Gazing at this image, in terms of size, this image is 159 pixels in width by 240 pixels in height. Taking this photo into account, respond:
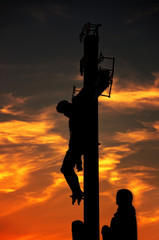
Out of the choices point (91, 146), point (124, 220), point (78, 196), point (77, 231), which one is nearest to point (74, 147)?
point (91, 146)

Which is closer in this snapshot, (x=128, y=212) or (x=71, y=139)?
(x=128, y=212)

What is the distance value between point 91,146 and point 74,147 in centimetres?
47

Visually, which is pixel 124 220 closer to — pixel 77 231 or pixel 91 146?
pixel 77 231

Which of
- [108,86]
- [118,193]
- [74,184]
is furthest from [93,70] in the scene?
[118,193]

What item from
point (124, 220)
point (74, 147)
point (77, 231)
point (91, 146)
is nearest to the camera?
point (124, 220)

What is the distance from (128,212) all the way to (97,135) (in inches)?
109

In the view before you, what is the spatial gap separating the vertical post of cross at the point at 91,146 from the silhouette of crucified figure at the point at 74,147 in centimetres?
21

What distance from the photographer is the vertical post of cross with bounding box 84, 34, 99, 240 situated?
994 cm

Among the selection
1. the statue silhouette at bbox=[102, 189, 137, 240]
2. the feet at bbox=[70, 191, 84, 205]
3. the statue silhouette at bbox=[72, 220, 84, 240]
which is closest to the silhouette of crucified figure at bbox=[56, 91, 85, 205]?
the feet at bbox=[70, 191, 84, 205]

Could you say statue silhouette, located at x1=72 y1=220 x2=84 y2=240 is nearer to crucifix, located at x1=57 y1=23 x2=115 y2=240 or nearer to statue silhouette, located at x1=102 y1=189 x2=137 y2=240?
crucifix, located at x1=57 y1=23 x2=115 y2=240

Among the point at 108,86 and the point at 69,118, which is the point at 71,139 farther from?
the point at 108,86

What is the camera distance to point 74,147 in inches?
412

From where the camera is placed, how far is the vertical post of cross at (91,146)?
9.94 meters

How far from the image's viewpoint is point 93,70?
35.9ft
